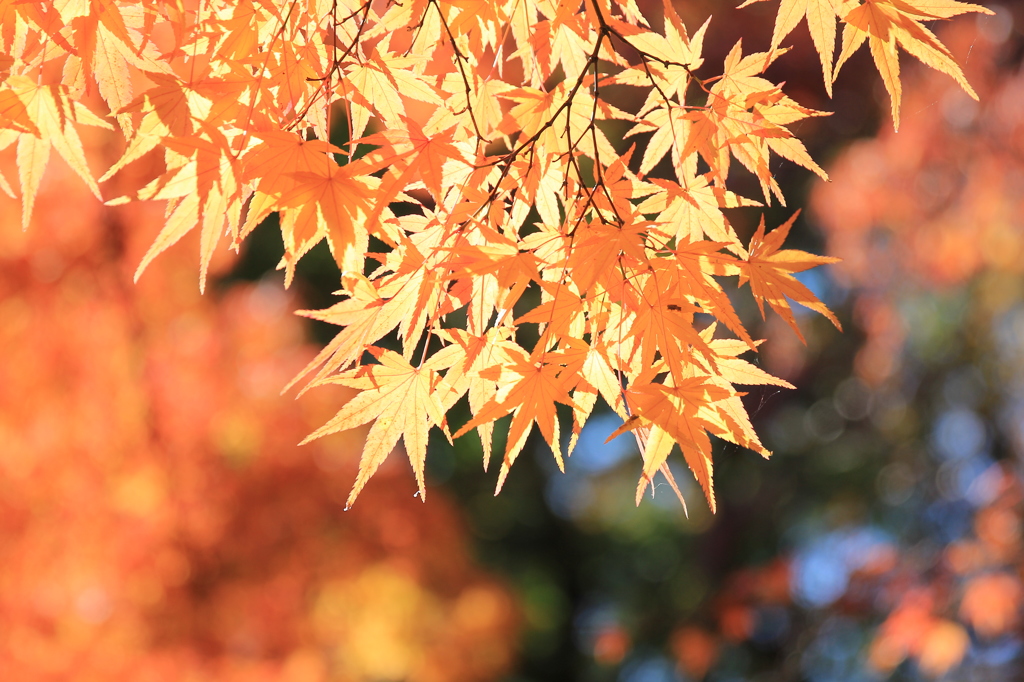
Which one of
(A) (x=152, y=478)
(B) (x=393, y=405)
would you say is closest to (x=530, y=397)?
(B) (x=393, y=405)

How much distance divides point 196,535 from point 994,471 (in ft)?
14.7

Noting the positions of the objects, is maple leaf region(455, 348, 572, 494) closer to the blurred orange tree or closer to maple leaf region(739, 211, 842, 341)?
maple leaf region(739, 211, 842, 341)

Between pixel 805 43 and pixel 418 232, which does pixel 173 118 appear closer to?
pixel 418 232

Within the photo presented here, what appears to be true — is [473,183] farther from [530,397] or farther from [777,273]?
[777,273]

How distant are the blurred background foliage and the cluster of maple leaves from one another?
2.95 meters

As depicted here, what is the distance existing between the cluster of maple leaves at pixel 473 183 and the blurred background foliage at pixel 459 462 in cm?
295

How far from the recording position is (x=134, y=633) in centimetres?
428

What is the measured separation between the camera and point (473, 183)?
95 centimetres

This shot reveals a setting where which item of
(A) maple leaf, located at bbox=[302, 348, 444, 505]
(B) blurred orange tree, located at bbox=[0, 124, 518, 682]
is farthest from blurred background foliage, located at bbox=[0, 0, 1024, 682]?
(A) maple leaf, located at bbox=[302, 348, 444, 505]

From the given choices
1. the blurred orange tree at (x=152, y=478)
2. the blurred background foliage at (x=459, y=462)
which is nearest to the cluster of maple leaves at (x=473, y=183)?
the blurred background foliage at (x=459, y=462)

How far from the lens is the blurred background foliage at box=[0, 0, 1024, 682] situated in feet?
13.6

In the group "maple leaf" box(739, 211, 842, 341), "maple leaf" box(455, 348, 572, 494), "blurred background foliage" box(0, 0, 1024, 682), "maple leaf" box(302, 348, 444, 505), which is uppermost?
"maple leaf" box(739, 211, 842, 341)

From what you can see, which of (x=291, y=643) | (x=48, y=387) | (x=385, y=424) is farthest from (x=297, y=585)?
(x=385, y=424)

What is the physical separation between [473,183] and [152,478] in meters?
4.21
